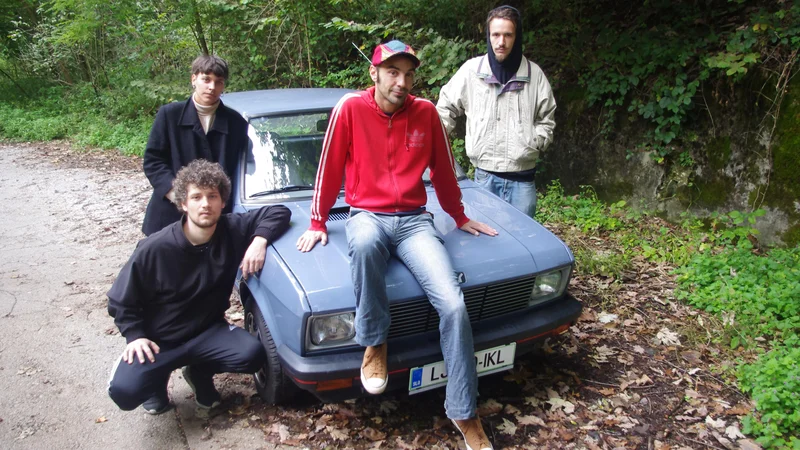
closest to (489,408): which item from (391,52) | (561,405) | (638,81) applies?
(561,405)

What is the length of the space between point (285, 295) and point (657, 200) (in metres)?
4.57

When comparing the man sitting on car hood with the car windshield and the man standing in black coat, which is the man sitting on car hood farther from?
the man standing in black coat

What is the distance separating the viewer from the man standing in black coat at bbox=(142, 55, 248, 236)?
3.39 m

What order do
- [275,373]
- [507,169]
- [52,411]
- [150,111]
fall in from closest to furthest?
[275,373]
[52,411]
[507,169]
[150,111]

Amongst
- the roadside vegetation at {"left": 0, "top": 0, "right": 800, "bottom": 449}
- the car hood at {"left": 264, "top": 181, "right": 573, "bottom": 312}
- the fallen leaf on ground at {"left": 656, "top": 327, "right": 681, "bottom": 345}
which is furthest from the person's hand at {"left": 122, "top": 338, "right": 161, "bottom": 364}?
the fallen leaf on ground at {"left": 656, "top": 327, "right": 681, "bottom": 345}

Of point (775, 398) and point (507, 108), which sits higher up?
point (507, 108)

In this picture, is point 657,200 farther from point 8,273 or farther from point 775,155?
point 8,273

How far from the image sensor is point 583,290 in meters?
4.55

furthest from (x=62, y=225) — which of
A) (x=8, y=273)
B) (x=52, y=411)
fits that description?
(x=52, y=411)

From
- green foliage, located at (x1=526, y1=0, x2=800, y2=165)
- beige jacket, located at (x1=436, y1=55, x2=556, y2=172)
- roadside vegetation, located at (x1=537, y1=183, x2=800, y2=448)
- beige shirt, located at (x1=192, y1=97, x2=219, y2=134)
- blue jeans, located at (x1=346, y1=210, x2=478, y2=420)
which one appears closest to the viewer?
blue jeans, located at (x1=346, y1=210, x2=478, y2=420)

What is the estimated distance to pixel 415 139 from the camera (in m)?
3.00

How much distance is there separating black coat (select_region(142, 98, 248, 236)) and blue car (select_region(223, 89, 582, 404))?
22 centimetres

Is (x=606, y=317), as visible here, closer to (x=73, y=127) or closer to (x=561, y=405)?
(x=561, y=405)

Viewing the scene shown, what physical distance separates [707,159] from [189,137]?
15.7ft
